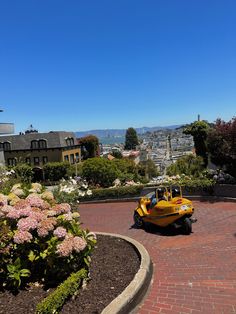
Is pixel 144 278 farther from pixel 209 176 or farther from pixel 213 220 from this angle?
pixel 209 176

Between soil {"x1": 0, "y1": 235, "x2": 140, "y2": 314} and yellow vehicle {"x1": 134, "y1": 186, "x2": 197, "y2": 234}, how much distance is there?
7.17 ft

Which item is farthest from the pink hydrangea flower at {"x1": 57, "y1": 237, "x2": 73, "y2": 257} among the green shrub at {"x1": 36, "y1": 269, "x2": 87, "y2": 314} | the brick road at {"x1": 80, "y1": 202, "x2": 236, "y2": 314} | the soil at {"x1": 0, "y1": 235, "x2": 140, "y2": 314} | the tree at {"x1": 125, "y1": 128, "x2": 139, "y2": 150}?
the tree at {"x1": 125, "y1": 128, "x2": 139, "y2": 150}

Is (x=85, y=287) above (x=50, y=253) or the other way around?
the other way around

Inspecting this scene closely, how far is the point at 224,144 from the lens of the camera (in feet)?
45.0

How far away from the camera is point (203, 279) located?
19.2 ft

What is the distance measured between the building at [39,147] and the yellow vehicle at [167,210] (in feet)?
151

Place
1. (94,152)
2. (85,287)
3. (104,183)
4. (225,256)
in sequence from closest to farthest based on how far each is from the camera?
(85,287), (225,256), (104,183), (94,152)

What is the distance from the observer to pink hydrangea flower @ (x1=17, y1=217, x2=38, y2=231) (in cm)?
493

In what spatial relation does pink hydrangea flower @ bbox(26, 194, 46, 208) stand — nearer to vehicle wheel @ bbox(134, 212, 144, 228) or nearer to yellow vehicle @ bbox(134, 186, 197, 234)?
yellow vehicle @ bbox(134, 186, 197, 234)

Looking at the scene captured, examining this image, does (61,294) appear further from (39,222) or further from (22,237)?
(39,222)

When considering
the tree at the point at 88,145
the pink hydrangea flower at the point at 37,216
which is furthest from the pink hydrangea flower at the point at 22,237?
the tree at the point at 88,145

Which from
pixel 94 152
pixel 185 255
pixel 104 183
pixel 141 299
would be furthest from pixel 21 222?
pixel 94 152

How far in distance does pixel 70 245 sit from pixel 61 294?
68 centimetres

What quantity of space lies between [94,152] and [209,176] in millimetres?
54586
